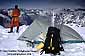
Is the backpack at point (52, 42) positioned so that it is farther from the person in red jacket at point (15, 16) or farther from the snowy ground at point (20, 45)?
the person in red jacket at point (15, 16)

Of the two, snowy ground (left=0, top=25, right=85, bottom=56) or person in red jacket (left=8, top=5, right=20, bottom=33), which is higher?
person in red jacket (left=8, top=5, right=20, bottom=33)

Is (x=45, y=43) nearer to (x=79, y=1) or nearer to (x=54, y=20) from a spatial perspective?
(x=54, y=20)

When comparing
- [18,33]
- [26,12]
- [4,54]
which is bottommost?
[4,54]

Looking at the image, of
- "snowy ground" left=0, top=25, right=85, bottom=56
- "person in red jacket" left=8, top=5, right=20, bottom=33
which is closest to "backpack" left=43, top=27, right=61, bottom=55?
"snowy ground" left=0, top=25, right=85, bottom=56

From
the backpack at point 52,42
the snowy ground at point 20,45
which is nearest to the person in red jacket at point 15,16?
the snowy ground at point 20,45

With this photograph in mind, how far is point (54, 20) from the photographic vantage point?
2.00 metres

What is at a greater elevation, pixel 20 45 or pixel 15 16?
pixel 15 16

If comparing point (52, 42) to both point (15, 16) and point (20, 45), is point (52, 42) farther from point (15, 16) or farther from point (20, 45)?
point (15, 16)

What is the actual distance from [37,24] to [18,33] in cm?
18

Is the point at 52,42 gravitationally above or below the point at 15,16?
below

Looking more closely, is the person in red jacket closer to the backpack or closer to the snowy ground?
the snowy ground

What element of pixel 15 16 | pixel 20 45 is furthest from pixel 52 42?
pixel 15 16

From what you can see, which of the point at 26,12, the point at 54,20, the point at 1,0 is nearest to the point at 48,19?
the point at 54,20

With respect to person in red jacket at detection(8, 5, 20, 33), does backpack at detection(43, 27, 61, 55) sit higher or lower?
lower
